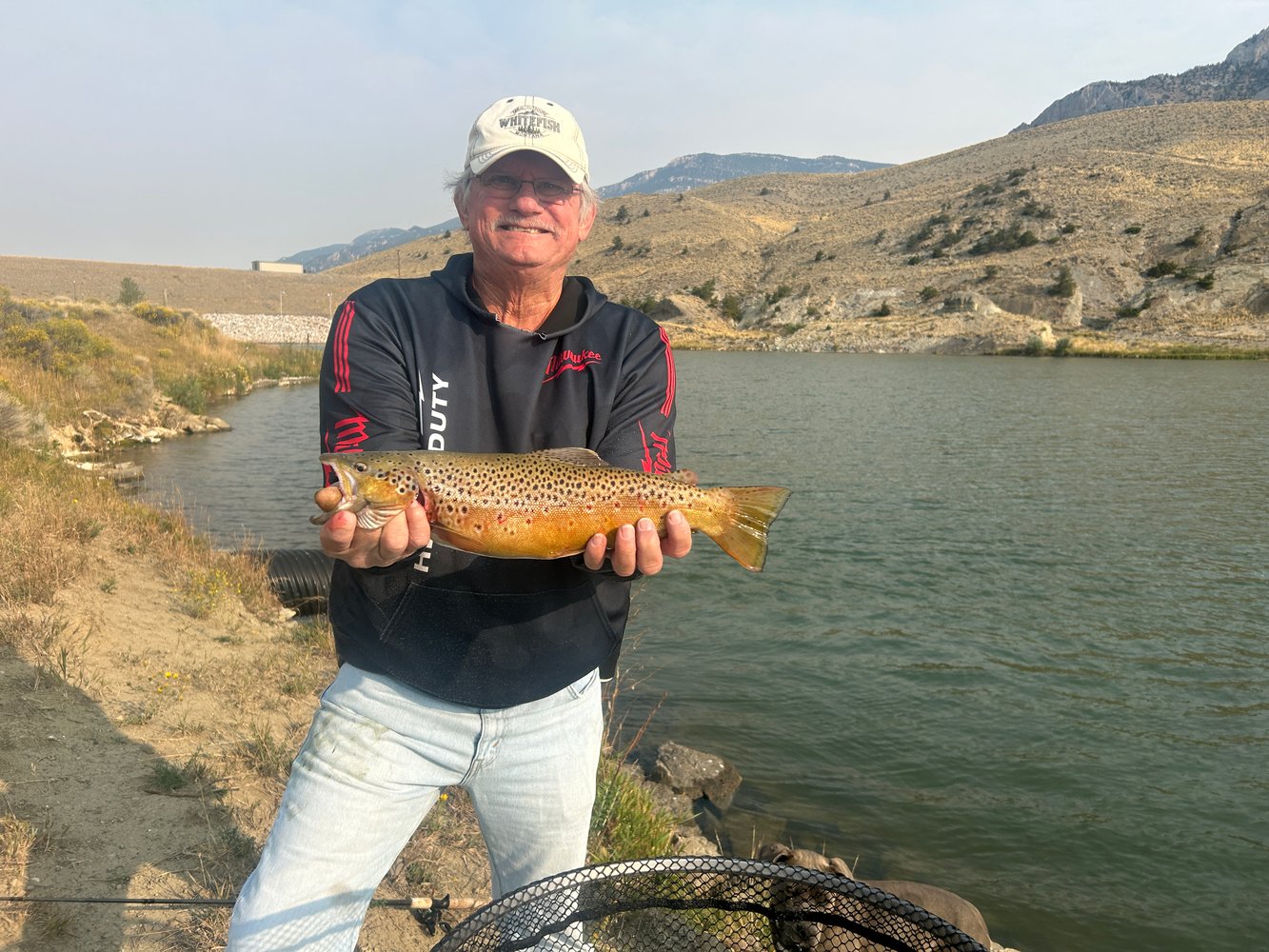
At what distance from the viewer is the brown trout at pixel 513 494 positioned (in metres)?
2.73

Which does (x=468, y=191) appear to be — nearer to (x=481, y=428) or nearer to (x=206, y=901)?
(x=481, y=428)

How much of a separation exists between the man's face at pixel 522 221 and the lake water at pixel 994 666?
581 cm

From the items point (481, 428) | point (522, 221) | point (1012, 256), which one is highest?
point (1012, 256)

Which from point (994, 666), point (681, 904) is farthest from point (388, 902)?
point (994, 666)

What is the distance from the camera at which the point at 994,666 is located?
1038cm

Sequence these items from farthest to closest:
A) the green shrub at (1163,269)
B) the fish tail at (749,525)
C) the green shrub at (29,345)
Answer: the green shrub at (1163,269) < the green shrub at (29,345) < the fish tail at (749,525)

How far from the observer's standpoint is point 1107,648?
10.8 m

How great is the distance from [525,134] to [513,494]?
127cm

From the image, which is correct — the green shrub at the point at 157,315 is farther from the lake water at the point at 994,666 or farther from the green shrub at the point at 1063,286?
the green shrub at the point at 1063,286

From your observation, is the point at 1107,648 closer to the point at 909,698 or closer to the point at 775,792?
the point at 909,698

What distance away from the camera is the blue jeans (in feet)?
8.51

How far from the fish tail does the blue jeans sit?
76cm

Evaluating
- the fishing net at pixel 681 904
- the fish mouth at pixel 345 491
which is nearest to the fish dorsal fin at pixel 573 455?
the fish mouth at pixel 345 491

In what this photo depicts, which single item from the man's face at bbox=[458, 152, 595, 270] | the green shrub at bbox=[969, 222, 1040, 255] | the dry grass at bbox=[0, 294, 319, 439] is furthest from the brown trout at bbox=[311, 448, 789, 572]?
the green shrub at bbox=[969, 222, 1040, 255]
